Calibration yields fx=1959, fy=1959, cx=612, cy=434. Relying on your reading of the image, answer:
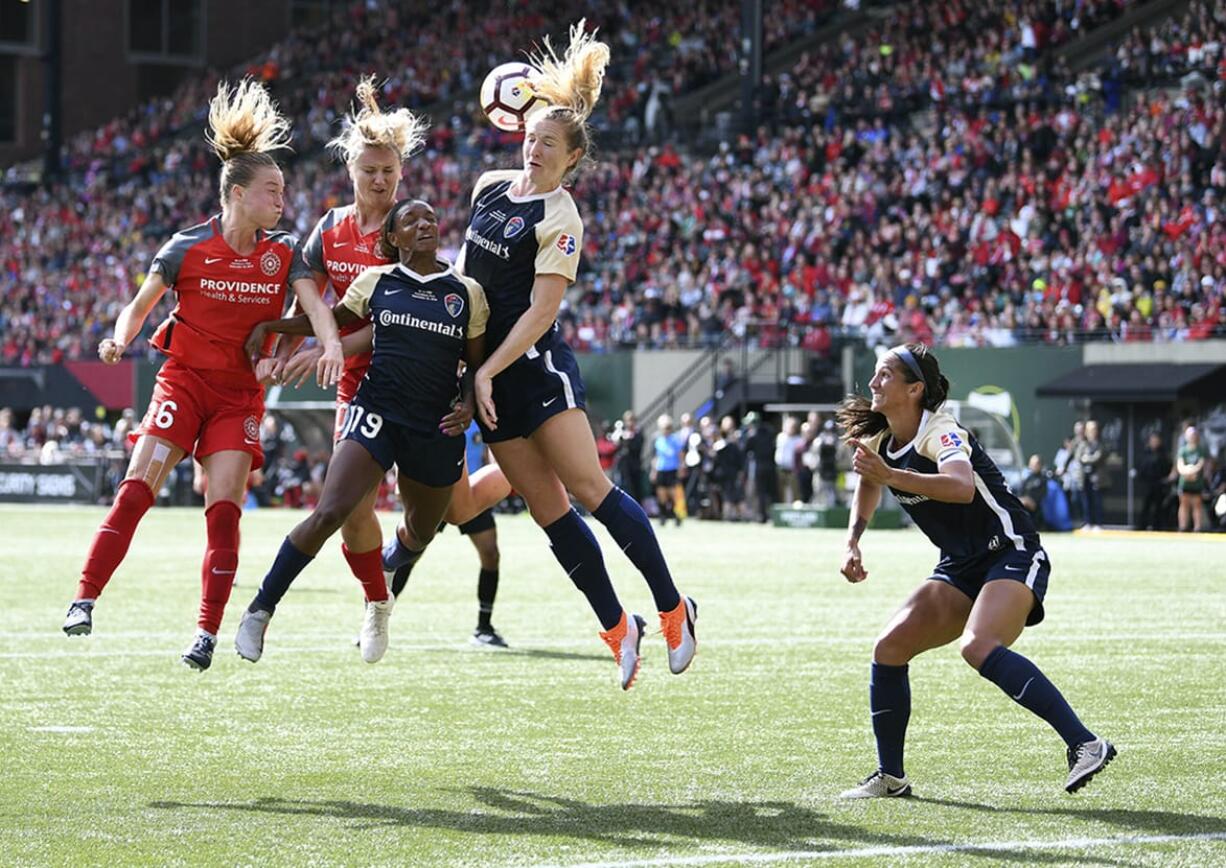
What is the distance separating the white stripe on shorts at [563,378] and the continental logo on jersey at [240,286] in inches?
51.7

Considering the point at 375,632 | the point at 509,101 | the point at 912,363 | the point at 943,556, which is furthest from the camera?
the point at 509,101

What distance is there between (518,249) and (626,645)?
5.34ft

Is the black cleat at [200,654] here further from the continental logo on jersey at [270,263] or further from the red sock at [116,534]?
the continental logo on jersey at [270,263]

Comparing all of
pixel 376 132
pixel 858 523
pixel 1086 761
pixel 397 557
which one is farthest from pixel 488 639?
pixel 1086 761

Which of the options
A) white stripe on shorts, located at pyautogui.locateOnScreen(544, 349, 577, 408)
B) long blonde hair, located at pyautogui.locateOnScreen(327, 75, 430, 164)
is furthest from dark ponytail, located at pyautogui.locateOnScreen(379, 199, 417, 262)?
white stripe on shorts, located at pyautogui.locateOnScreen(544, 349, 577, 408)

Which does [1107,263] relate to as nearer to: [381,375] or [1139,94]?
[1139,94]

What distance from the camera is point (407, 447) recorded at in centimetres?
765

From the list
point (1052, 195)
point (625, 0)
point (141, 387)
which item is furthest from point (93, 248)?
point (1052, 195)

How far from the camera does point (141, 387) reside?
1576 inches

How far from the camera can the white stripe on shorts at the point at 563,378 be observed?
7.71 meters

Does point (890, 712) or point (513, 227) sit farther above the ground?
point (513, 227)

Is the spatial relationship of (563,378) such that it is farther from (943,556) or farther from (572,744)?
(943,556)

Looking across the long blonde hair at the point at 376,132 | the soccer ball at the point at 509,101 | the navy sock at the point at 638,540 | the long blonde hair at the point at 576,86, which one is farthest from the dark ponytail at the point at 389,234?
the navy sock at the point at 638,540

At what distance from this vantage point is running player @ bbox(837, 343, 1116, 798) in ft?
21.6
